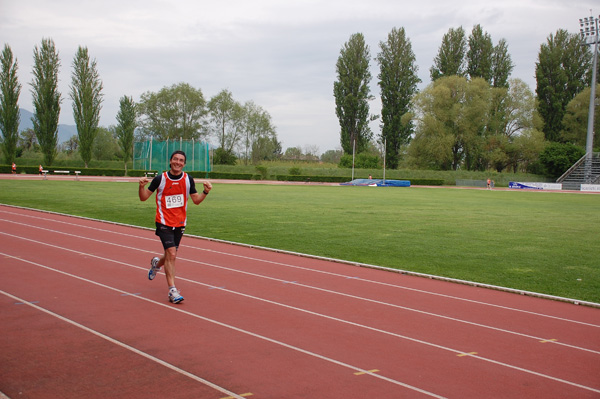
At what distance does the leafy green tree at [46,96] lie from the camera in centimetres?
5866

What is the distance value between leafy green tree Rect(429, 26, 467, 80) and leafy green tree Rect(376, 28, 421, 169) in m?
4.90

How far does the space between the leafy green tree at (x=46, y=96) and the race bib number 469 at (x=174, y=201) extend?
5844 centimetres

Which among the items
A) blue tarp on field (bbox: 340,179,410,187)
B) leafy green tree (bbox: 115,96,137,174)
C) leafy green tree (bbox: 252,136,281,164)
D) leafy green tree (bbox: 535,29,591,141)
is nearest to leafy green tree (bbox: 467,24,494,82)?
leafy green tree (bbox: 535,29,591,141)

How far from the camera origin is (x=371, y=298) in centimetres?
779

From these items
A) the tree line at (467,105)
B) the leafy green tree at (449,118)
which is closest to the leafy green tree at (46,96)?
the tree line at (467,105)

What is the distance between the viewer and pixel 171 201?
7.22 m

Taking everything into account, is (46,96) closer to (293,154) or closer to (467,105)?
(467,105)

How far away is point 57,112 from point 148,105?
33.0m

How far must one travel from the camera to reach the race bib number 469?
7.20m

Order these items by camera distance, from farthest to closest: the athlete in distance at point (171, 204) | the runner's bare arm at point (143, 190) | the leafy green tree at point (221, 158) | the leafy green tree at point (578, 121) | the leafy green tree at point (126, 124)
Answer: the leafy green tree at point (221, 158), the leafy green tree at point (578, 121), the leafy green tree at point (126, 124), the athlete in distance at point (171, 204), the runner's bare arm at point (143, 190)

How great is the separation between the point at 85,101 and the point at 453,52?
169 ft

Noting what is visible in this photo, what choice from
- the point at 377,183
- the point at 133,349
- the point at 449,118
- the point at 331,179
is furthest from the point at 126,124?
the point at 133,349

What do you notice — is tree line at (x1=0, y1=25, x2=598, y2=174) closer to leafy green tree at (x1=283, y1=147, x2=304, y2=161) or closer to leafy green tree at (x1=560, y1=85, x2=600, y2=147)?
leafy green tree at (x1=560, y1=85, x2=600, y2=147)

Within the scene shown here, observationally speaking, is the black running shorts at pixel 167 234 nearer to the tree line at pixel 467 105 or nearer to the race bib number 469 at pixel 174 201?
the race bib number 469 at pixel 174 201
